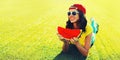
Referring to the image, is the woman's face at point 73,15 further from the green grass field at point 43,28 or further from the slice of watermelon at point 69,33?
the green grass field at point 43,28

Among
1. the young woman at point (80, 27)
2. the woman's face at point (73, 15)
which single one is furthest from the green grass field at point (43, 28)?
the woman's face at point (73, 15)

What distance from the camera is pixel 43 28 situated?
447 inches

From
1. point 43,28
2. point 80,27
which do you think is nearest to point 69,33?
point 80,27

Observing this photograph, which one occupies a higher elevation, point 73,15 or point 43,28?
point 73,15

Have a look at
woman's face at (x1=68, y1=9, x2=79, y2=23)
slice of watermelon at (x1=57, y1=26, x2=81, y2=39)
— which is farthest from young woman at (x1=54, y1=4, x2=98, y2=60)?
slice of watermelon at (x1=57, y1=26, x2=81, y2=39)

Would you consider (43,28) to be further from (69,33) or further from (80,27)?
(69,33)

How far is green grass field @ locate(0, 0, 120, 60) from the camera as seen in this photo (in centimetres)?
908

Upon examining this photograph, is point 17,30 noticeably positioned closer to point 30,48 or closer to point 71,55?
point 30,48

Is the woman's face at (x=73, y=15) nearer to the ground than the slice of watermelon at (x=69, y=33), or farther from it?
farther from it

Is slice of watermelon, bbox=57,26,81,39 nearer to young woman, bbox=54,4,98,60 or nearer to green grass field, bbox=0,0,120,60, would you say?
young woman, bbox=54,4,98,60

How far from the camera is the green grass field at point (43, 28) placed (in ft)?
29.8

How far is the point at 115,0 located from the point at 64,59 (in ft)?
31.1

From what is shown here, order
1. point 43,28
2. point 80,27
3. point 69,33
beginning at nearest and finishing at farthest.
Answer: point 69,33 → point 80,27 → point 43,28

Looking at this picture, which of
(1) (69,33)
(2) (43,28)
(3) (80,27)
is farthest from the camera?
(2) (43,28)
